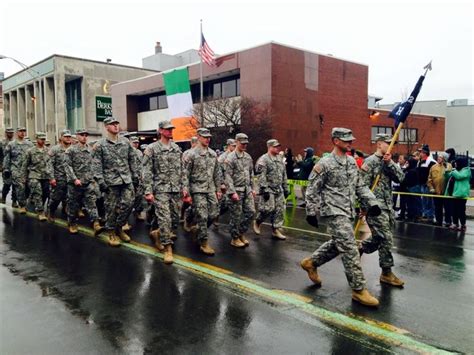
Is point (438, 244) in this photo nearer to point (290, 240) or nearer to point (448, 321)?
point (290, 240)

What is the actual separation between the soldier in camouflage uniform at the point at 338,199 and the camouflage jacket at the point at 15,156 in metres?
8.65

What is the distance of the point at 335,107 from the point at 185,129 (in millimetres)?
11788

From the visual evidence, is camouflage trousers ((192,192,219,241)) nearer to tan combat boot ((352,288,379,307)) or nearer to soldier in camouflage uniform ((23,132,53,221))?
tan combat boot ((352,288,379,307))

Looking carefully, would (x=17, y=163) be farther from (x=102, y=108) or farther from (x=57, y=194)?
(x=102, y=108)

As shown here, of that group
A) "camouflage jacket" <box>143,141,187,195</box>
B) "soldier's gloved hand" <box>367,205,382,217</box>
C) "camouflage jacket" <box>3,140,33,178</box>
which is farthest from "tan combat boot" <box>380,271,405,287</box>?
"camouflage jacket" <box>3,140,33,178</box>

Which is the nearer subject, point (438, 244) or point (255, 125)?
A: point (438, 244)

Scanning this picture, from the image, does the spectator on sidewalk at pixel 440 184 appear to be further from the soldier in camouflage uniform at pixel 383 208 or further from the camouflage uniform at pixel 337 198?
the camouflage uniform at pixel 337 198

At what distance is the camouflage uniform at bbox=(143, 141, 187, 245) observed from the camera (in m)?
6.68

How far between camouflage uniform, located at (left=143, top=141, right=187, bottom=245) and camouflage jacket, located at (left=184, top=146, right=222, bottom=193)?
0.20m

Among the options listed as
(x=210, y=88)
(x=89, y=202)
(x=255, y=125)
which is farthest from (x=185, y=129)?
(x=89, y=202)

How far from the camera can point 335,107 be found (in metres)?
33.7

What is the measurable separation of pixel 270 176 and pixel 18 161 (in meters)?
6.93

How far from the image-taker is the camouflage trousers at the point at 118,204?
24.8 ft

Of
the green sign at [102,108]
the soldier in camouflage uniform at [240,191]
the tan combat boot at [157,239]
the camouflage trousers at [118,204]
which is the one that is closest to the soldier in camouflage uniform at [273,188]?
the soldier in camouflage uniform at [240,191]
